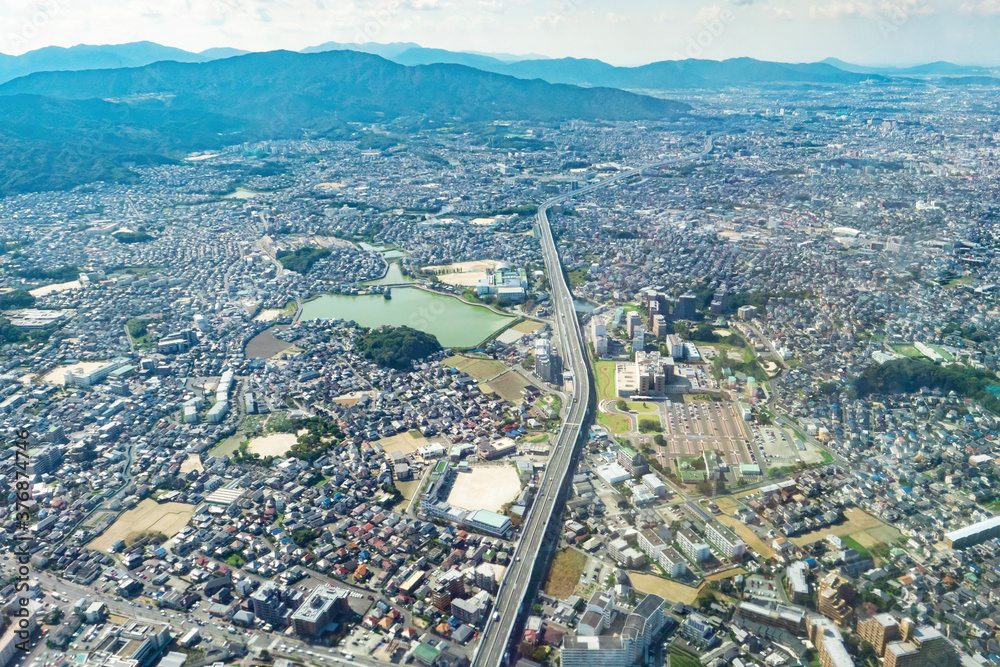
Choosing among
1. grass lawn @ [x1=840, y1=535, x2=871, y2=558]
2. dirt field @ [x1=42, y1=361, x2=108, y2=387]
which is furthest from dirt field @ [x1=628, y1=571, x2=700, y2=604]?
dirt field @ [x1=42, y1=361, x2=108, y2=387]

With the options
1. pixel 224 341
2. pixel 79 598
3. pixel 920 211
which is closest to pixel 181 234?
pixel 224 341

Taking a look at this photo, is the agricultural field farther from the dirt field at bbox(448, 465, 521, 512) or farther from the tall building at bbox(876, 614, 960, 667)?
the tall building at bbox(876, 614, 960, 667)

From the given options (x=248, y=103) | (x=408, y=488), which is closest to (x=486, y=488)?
(x=408, y=488)

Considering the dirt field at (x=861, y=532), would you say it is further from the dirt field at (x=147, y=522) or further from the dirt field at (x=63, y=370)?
the dirt field at (x=63, y=370)

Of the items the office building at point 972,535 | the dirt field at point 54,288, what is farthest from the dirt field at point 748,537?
the dirt field at point 54,288

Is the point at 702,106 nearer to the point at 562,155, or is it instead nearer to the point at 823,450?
the point at 562,155

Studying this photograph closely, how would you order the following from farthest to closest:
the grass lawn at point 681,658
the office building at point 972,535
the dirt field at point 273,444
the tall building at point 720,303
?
1. the tall building at point 720,303
2. the dirt field at point 273,444
3. the office building at point 972,535
4. the grass lawn at point 681,658
